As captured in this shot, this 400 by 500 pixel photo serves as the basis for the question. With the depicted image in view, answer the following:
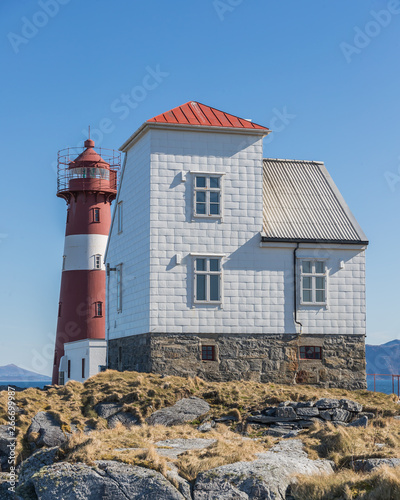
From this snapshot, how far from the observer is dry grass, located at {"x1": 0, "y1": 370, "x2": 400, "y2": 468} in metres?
21.8

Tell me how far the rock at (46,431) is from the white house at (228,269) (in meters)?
6.15

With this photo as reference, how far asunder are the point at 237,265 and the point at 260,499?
45.9ft

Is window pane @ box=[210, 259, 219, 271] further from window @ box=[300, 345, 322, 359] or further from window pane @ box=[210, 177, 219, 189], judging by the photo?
window @ box=[300, 345, 322, 359]

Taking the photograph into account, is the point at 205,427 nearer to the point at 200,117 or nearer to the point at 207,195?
the point at 207,195

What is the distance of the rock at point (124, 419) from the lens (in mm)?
22000

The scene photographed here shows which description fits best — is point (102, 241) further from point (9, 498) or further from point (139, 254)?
point (9, 498)

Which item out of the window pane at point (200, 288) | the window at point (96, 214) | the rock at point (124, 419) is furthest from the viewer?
the window at point (96, 214)

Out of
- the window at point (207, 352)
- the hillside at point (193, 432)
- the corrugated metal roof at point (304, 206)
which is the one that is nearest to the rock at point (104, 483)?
the hillside at point (193, 432)

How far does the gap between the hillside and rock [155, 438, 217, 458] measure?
2 centimetres

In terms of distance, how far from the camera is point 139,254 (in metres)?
28.6

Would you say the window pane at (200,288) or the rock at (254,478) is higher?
the window pane at (200,288)

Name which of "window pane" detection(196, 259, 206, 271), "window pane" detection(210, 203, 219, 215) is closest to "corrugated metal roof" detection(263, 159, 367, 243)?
"window pane" detection(210, 203, 219, 215)

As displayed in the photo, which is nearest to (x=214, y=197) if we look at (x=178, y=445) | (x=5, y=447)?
(x=178, y=445)

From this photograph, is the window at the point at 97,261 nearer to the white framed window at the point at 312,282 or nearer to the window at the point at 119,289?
the window at the point at 119,289
